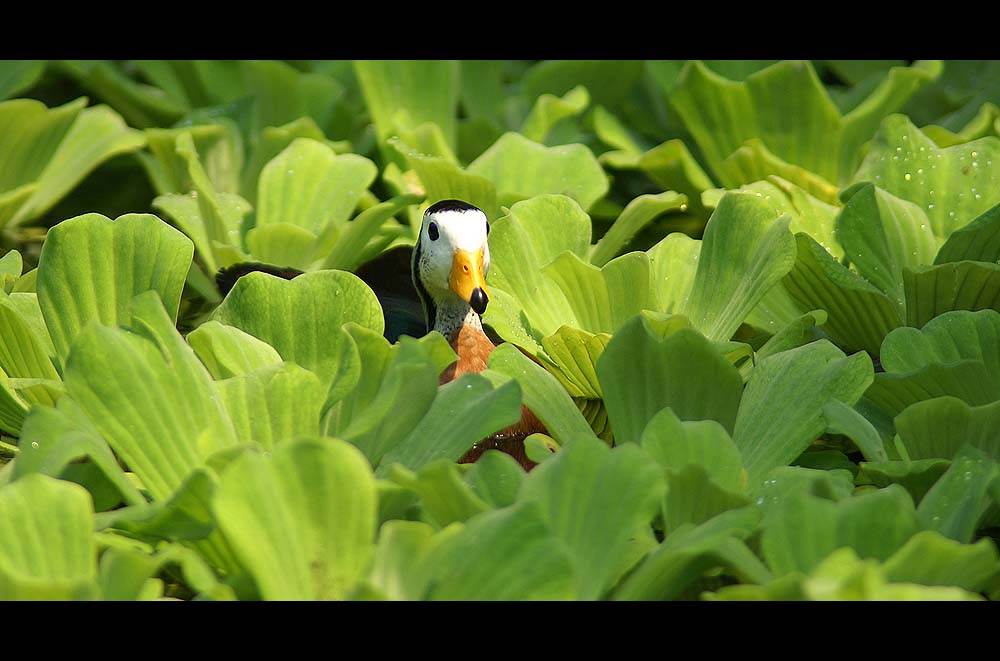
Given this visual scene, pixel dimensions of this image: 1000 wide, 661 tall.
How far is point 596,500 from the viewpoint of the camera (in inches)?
44.3

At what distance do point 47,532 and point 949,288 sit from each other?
3.87 ft

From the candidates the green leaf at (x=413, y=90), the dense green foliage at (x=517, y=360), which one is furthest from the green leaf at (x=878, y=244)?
the green leaf at (x=413, y=90)

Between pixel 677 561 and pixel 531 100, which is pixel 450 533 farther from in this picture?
pixel 531 100

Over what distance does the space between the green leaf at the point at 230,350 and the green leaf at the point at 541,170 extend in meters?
0.81

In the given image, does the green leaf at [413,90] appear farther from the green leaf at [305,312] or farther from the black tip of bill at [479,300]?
the green leaf at [305,312]

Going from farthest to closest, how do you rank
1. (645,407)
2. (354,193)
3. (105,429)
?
(354,193) → (645,407) → (105,429)

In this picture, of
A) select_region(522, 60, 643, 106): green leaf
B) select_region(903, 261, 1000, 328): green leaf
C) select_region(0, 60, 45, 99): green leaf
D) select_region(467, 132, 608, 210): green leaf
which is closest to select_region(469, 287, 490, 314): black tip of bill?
select_region(467, 132, 608, 210): green leaf

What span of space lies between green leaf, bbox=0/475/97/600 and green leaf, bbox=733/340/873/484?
0.69 m

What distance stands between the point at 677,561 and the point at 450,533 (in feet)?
0.65

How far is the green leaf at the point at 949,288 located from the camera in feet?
5.36

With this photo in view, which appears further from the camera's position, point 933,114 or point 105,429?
point 933,114

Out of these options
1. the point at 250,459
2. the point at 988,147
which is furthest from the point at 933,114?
the point at 250,459

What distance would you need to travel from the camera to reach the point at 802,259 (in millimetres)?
1744

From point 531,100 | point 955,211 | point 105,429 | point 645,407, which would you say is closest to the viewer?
point 105,429
